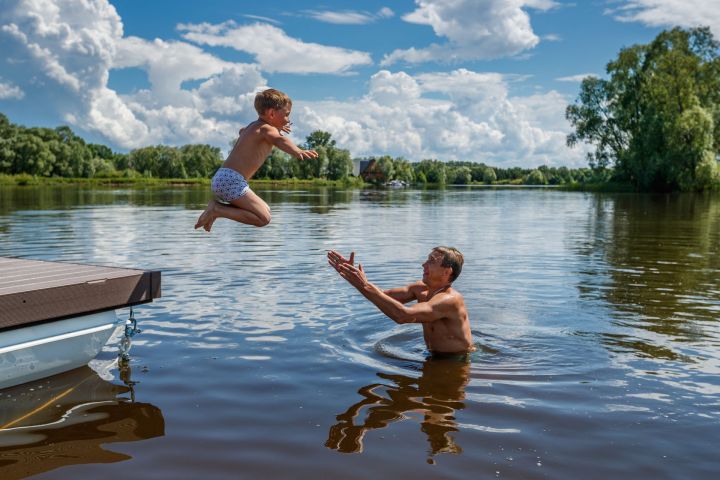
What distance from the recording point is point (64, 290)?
6.79 m

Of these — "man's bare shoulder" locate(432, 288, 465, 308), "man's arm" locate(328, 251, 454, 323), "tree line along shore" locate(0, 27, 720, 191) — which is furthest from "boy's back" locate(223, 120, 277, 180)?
"tree line along shore" locate(0, 27, 720, 191)

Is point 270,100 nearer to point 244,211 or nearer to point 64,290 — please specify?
point 244,211

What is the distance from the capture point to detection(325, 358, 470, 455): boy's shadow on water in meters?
5.68

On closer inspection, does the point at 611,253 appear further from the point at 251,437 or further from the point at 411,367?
the point at 251,437

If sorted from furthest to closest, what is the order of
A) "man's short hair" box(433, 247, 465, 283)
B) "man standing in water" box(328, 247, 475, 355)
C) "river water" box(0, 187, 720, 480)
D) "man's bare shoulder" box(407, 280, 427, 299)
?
"man's bare shoulder" box(407, 280, 427, 299) → "man's short hair" box(433, 247, 465, 283) → "man standing in water" box(328, 247, 475, 355) → "river water" box(0, 187, 720, 480)

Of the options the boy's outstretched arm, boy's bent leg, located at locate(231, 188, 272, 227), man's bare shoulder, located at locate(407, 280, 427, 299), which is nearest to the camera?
the boy's outstretched arm

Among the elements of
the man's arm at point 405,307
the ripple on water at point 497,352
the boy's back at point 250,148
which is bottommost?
the ripple on water at point 497,352

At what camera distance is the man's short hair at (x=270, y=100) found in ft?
23.7

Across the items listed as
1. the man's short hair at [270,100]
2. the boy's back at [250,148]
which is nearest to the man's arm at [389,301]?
the boy's back at [250,148]

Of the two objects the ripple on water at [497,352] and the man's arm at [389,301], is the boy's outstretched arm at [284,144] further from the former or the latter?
the ripple on water at [497,352]

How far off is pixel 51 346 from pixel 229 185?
8.25ft

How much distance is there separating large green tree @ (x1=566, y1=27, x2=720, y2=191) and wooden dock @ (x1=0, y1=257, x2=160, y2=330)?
219ft

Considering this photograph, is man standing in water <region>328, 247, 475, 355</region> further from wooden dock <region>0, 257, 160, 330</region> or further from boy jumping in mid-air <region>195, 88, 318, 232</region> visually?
wooden dock <region>0, 257, 160, 330</region>

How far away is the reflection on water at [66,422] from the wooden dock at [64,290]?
833 mm
